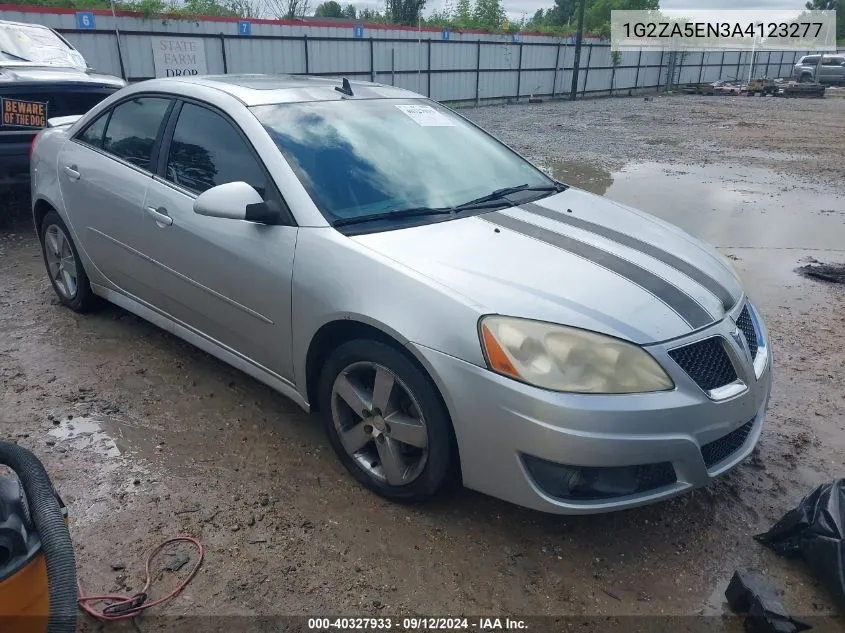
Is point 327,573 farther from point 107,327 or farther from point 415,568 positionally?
point 107,327

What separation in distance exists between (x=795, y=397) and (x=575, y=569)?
6.54ft

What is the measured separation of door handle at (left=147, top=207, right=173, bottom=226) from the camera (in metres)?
3.34

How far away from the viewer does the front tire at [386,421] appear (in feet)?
8.07

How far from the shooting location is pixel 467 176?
3.36 meters

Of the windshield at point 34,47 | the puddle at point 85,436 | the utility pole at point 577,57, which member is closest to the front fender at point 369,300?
the puddle at point 85,436

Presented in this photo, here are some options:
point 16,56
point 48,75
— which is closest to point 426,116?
point 48,75

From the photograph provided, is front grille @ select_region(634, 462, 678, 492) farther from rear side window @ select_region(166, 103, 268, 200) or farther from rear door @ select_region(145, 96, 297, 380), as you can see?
rear side window @ select_region(166, 103, 268, 200)

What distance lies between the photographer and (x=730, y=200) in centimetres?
869

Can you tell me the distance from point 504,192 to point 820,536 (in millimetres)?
1984

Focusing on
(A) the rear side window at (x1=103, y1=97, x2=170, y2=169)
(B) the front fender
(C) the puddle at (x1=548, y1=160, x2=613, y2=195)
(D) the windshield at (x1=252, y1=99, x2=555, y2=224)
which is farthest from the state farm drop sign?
(B) the front fender

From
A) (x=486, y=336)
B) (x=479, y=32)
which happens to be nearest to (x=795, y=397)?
(x=486, y=336)

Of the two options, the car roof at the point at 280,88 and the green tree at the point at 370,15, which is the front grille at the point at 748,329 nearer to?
the car roof at the point at 280,88

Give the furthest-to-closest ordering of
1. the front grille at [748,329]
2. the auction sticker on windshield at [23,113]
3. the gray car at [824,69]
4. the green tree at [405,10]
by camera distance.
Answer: the green tree at [405,10] → the gray car at [824,69] → the auction sticker on windshield at [23,113] → the front grille at [748,329]

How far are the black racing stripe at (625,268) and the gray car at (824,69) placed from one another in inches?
1527
